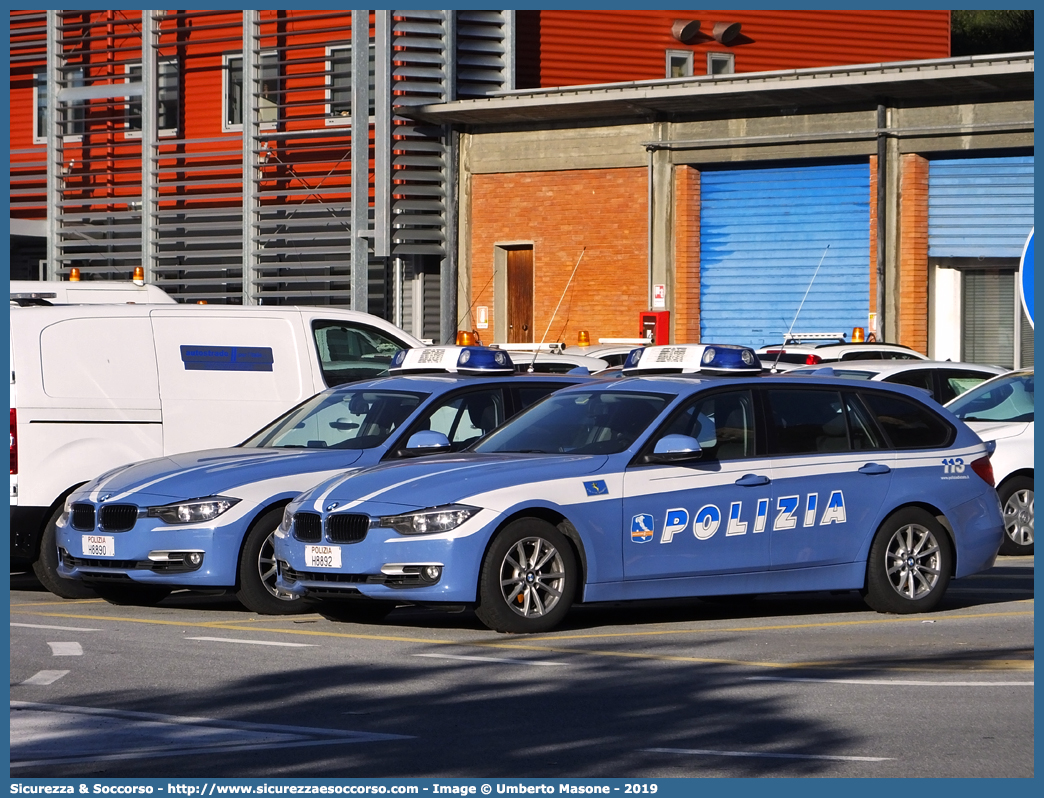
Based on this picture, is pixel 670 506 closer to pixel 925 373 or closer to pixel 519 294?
pixel 925 373

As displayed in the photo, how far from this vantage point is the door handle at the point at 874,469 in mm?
10820

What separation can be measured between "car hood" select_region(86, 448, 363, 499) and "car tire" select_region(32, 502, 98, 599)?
0.85 meters

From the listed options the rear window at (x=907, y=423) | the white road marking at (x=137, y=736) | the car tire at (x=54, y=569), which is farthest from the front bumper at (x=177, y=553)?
the rear window at (x=907, y=423)

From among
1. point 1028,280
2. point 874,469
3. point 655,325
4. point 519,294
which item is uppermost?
point 519,294

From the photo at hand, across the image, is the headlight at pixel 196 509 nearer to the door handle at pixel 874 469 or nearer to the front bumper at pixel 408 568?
the front bumper at pixel 408 568

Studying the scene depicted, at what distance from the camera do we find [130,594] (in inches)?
471

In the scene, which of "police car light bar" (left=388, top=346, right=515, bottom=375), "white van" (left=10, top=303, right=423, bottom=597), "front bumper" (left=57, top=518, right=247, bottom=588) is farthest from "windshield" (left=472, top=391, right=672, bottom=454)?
"white van" (left=10, top=303, right=423, bottom=597)

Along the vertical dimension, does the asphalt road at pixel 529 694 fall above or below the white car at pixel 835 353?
below

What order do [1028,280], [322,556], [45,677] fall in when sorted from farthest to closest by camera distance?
[322,556]
[1028,280]
[45,677]

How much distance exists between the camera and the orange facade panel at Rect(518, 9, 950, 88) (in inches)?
1265

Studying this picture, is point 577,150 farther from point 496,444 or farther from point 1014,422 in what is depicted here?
point 496,444

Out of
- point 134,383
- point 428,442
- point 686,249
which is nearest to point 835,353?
point 134,383

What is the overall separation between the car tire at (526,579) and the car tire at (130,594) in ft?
9.86

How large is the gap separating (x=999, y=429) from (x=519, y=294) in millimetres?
17099
